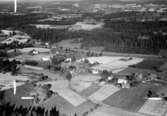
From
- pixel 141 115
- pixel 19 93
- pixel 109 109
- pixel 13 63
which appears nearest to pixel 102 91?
pixel 109 109

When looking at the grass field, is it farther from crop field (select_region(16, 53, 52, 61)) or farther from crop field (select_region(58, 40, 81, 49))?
crop field (select_region(58, 40, 81, 49))

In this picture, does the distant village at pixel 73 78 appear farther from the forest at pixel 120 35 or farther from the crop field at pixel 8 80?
the forest at pixel 120 35

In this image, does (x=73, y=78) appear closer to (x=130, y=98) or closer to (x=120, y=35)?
(x=130, y=98)

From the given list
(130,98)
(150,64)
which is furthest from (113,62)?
(130,98)

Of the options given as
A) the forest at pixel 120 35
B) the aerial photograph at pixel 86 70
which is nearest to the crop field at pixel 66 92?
the aerial photograph at pixel 86 70

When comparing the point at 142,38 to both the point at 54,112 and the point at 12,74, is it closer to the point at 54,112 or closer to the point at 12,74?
the point at 12,74

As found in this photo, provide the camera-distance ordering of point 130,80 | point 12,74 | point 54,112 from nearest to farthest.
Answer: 1. point 54,112
2. point 130,80
3. point 12,74

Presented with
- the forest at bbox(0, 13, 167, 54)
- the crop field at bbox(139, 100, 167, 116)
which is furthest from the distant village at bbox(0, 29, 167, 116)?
the forest at bbox(0, 13, 167, 54)

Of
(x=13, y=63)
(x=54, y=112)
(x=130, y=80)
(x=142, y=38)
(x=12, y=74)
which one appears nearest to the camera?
(x=54, y=112)
